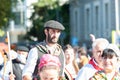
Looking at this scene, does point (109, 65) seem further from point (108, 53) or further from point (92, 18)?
point (92, 18)

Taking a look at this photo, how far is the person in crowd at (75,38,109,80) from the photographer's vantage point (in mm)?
8086

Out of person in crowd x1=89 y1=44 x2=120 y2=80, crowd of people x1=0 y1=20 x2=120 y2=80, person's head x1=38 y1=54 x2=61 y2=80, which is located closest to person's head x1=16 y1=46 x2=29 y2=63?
crowd of people x1=0 y1=20 x2=120 y2=80

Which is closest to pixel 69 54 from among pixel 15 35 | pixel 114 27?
pixel 114 27

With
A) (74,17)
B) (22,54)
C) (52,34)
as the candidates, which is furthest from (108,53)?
(74,17)

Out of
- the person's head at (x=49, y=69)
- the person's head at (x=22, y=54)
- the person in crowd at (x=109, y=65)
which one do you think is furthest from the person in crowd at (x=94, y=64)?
the person's head at (x=22, y=54)

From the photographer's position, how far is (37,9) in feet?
199

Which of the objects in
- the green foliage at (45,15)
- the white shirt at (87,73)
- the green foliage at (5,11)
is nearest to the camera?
the white shirt at (87,73)

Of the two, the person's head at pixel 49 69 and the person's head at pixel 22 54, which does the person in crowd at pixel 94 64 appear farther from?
the person's head at pixel 22 54

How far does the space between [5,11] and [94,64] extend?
3706 cm

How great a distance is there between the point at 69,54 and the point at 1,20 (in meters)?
32.7

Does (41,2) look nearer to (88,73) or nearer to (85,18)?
(85,18)

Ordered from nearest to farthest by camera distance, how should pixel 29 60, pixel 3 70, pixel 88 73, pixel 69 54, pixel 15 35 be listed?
pixel 88 73
pixel 29 60
pixel 3 70
pixel 69 54
pixel 15 35

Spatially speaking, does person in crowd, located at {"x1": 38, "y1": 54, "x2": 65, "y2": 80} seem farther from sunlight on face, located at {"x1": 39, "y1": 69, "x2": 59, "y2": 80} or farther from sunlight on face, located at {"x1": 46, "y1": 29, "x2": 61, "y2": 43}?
sunlight on face, located at {"x1": 46, "y1": 29, "x2": 61, "y2": 43}

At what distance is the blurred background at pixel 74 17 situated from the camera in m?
43.2
